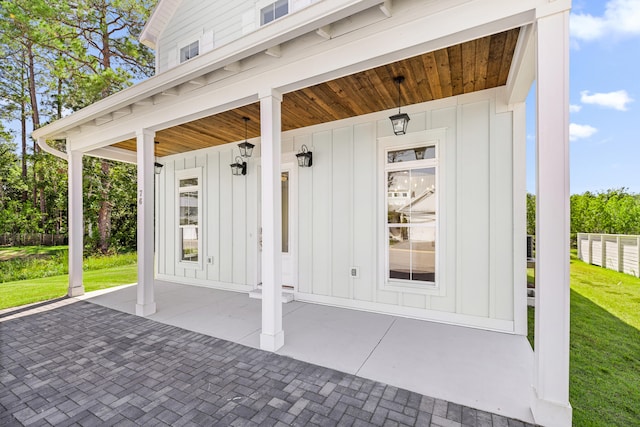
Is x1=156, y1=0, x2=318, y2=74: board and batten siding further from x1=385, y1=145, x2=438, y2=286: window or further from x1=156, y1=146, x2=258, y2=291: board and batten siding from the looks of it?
x1=385, y1=145, x2=438, y2=286: window

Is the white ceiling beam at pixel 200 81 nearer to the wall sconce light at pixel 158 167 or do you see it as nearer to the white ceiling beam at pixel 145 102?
the white ceiling beam at pixel 145 102

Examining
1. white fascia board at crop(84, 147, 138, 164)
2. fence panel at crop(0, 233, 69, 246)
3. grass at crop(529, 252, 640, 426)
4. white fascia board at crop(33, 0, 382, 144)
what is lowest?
grass at crop(529, 252, 640, 426)

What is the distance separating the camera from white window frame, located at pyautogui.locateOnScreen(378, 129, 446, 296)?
377cm

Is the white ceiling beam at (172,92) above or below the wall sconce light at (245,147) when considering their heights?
above


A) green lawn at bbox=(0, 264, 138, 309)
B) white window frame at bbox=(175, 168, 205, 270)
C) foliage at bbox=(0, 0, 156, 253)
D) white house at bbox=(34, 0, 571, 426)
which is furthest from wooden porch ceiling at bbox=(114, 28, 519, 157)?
foliage at bbox=(0, 0, 156, 253)

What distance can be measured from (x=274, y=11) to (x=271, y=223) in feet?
14.3

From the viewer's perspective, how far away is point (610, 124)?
1217 cm

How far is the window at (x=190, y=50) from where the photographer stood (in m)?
6.05

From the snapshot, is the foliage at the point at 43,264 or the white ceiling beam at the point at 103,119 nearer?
the white ceiling beam at the point at 103,119

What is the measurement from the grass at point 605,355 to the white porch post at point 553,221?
371mm

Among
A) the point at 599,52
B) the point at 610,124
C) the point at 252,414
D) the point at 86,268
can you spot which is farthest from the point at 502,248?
the point at 610,124

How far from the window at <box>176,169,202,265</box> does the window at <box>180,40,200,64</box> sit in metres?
2.49

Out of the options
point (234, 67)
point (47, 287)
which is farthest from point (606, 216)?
point (47, 287)

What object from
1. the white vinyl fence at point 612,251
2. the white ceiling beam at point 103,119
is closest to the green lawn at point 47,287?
the white ceiling beam at point 103,119
